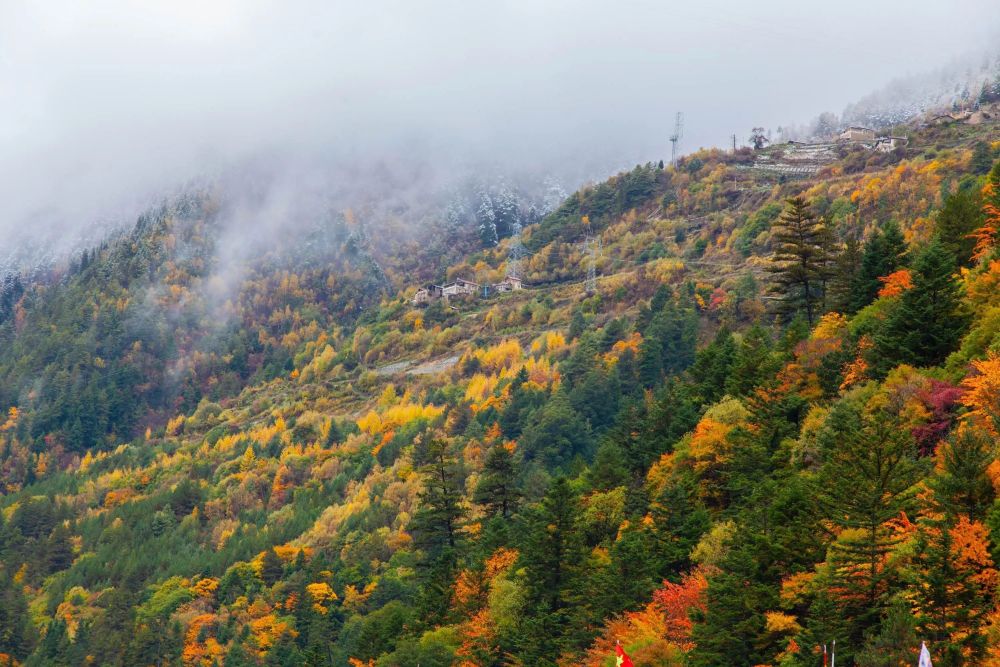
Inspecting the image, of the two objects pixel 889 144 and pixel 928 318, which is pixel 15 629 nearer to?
pixel 928 318

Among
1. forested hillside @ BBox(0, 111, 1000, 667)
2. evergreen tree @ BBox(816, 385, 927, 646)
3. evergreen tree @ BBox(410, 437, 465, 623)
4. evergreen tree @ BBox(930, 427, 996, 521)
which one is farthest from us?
evergreen tree @ BBox(410, 437, 465, 623)

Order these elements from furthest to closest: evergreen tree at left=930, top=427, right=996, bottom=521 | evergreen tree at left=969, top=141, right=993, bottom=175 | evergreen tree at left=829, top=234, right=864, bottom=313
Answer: evergreen tree at left=969, top=141, right=993, bottom=175 < evergreen tree at left=829, top=234, right=864, bottom=313 < evergreen tree at left=930, top=427, right=996, bottom=521

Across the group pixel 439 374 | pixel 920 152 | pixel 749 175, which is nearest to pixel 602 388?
pixel 439 374

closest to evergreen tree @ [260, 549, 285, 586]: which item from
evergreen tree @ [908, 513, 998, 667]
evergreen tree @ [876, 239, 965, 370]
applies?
evergreen tree @ [876, 239, 965, 370]

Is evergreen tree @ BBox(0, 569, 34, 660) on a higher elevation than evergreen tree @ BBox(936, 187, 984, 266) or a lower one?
lower

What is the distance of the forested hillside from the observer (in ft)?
159

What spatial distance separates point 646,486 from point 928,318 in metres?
23.2

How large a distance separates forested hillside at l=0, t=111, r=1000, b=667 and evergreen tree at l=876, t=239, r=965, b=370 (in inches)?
7.2

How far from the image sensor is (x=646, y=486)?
263 ft

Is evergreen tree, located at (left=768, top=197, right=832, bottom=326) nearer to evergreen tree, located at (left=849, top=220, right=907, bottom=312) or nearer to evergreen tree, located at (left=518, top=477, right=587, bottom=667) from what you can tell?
evergreen tree, located at (left=849, top=220, right=907, bottom=312)

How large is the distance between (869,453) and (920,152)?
128125 mm

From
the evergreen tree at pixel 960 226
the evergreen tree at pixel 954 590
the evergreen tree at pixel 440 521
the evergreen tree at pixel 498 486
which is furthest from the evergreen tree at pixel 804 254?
the evergreen tree at pixel 954 590

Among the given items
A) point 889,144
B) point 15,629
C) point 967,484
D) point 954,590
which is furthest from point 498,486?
point 889,144

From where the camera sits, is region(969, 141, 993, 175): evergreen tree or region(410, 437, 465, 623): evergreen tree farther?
region(969, 141, 993, 175): evergreen tree
